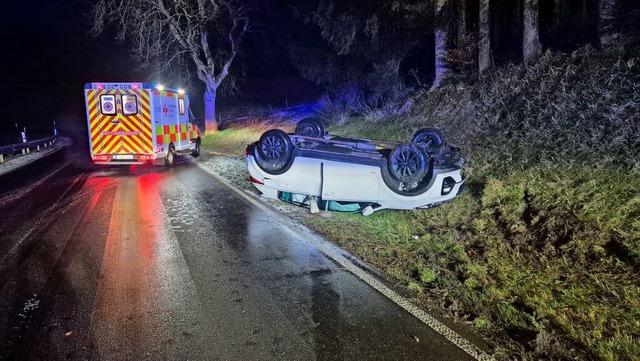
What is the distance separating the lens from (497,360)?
10.0ft

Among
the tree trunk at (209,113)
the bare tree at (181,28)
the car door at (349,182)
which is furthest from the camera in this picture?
the tree trunk at (209,113)

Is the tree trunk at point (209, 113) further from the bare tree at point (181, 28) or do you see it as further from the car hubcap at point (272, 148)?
the car hubcap at point (272, 148)

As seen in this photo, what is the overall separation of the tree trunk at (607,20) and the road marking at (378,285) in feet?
28.6

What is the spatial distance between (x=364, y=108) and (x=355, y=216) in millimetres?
10451

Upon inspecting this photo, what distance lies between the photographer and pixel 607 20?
385 inches

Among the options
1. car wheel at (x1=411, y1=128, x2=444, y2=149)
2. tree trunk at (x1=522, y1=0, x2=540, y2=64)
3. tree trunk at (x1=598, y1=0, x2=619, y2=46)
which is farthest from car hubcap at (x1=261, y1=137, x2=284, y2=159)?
tree trunk at (x1=598, y1=0, x2=619, y2=46)

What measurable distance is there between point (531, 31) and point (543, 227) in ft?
26.9

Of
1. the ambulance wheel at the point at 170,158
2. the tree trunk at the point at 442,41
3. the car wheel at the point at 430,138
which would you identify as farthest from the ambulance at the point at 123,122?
the tree trunk at the point at 442,41

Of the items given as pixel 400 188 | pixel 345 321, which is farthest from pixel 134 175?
pixel 345 321

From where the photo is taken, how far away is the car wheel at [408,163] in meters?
5.99

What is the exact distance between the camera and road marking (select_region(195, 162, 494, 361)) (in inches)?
127

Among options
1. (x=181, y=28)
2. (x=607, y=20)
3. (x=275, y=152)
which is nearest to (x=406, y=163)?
(x=275, y=152)

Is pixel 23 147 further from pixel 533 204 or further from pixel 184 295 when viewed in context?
pixel 533 204

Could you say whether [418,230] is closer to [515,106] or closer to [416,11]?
[515,106]
